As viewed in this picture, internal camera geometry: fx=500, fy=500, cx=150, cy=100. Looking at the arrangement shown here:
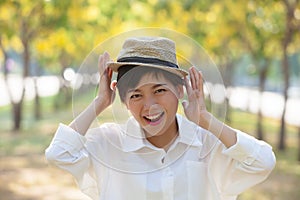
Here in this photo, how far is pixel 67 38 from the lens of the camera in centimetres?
1616

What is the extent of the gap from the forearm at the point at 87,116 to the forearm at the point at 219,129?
376 millimetres

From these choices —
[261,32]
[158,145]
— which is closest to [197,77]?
[158,145]

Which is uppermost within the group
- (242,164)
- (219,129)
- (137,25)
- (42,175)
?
(137,25)

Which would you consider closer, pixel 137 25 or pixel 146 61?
pixel 146 61

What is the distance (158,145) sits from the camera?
1.82 m

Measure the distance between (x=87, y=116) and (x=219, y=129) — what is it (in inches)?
19.1

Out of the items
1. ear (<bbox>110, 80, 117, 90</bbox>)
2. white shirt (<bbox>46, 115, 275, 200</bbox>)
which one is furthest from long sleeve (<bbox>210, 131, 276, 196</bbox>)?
ear (<bbox>110, 80, 117, 90</bbox>)

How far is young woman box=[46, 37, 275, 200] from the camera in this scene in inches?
66.6

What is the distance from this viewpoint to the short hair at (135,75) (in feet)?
5.46

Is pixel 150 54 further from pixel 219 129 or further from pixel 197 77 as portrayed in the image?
pixel 219 129

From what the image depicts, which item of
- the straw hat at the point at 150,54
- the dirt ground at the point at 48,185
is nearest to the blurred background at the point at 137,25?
the dirt ground at the point at 48,185

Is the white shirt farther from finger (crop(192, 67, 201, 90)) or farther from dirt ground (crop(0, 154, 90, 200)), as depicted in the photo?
dirt ground (crop(0, 154, 90, 200))

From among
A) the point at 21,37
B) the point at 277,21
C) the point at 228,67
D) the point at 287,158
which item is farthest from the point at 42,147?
the point at 228,67

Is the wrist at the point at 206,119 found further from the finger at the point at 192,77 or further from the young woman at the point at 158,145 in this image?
the finger at the point at 192,77
